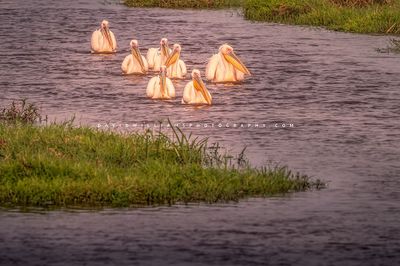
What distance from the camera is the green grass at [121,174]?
13.2m

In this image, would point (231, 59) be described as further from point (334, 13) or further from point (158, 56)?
point (334, 13)

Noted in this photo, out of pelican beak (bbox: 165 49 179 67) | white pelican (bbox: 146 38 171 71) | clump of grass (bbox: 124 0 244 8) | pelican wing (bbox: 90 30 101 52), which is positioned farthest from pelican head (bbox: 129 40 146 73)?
clump of grass (bbox: 124 0 244 8)

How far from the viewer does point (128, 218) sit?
12562 millimetres

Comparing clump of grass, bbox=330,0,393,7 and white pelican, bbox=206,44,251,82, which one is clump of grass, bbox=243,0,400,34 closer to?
clump of grass, bbox=330,0,393,7

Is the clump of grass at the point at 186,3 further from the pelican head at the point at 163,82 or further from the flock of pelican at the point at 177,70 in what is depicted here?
the pelican head at the point at 163,82

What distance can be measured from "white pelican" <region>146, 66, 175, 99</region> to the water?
242 mm

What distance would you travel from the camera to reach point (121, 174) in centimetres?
1360

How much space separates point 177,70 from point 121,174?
30.9 feet

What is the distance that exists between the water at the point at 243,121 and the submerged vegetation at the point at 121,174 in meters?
0.30

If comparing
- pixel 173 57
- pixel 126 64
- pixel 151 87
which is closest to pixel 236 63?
pixel 173 57

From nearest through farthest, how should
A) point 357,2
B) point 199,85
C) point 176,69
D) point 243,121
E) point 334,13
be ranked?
point 243,121 < point 199,85 < point 176,69 < point 334,13 < point 357,2

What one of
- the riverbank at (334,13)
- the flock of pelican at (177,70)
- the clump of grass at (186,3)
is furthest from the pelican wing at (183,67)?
the clump of grass at (186,3)

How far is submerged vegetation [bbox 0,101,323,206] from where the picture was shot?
13.2 meters

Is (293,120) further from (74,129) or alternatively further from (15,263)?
(15,263)
